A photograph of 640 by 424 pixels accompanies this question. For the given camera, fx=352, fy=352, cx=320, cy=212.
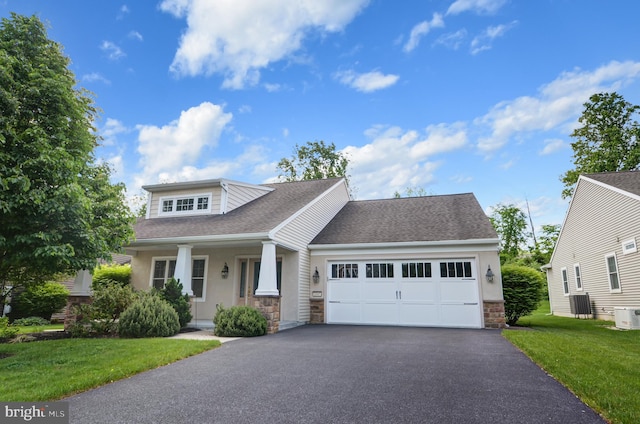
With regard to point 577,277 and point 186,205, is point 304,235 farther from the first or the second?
point 577,277

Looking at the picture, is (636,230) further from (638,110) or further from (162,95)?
(162,95)

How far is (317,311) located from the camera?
11805mm

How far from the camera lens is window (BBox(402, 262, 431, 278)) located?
1112cm

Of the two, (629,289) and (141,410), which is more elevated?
(629,289)

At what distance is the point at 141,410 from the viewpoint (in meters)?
3.47

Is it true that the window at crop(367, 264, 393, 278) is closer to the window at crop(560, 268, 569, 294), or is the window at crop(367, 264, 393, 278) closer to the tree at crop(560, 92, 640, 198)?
the window at crop(560, 268, 569, 294)

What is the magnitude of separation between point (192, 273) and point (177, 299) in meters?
2.61

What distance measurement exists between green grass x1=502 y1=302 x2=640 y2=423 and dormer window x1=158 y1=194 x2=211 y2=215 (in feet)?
34.6

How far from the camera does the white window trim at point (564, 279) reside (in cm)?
1713

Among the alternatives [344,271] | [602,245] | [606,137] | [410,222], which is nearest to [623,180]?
[602,245]

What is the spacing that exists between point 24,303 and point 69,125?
36.2ft

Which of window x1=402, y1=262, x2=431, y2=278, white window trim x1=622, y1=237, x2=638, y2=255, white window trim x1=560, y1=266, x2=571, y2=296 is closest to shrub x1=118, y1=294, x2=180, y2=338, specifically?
window x1=402, y1=262, x2=431, y2=278

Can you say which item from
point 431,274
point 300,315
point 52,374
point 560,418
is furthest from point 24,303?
point 560,418

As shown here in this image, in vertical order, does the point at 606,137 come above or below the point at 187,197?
above
